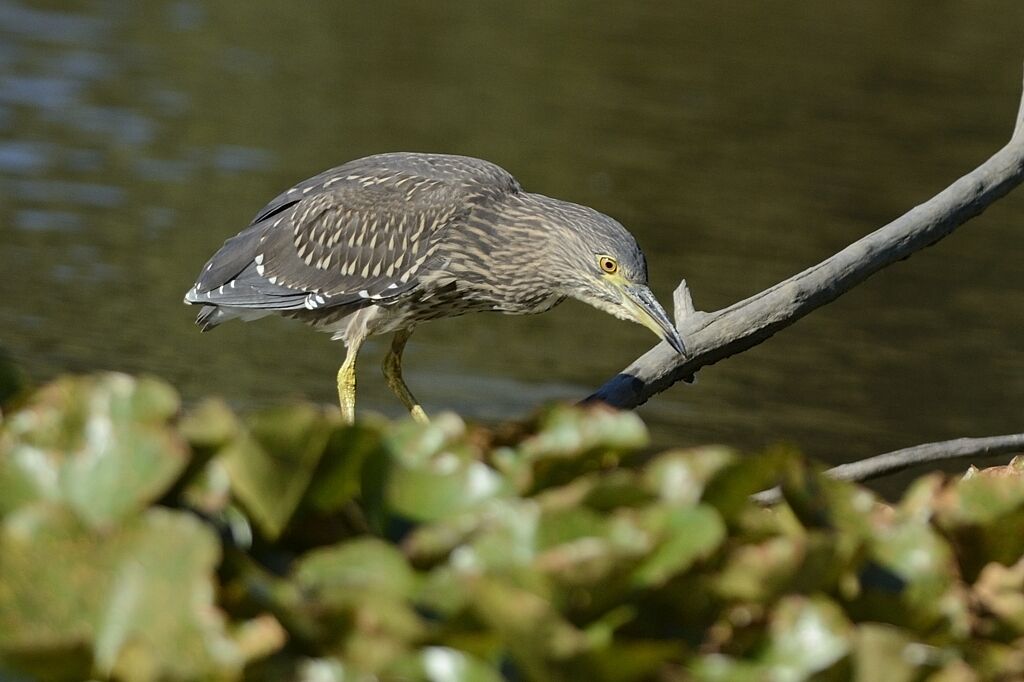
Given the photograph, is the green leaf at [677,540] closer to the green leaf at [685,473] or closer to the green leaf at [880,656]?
the green leaf at [685,473]

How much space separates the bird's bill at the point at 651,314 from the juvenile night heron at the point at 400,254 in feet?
0.81

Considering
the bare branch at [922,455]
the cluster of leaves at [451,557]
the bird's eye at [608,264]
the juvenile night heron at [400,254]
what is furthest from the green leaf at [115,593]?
the juvenile night heron at [400,254]

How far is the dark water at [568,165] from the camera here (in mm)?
9836

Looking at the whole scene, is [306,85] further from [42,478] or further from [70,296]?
[42,478]

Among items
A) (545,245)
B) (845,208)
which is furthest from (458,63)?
(545,245)

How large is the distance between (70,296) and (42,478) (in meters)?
8.65

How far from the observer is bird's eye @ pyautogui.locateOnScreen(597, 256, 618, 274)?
5637mm

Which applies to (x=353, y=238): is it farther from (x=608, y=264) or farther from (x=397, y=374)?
(x=608, y=264)

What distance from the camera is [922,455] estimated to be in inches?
178

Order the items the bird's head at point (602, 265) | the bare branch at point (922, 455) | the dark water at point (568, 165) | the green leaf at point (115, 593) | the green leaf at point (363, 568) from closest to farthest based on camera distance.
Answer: the green leaf at point (115, 593)
the green leaf at point (363, 568)
the bare branch at point (922, 455)
the bird's head at point (602, 265)
the dark water at point (568, 165)

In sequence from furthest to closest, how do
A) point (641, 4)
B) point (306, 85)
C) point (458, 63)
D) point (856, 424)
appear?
1. point (641, 4)
2. point (458, 63)
3. point (306, 85)
4. point (856, 424)

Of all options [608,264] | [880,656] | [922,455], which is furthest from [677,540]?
[608,264]

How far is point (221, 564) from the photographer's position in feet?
6.45

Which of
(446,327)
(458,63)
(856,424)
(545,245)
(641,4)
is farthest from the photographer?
(641,4)
